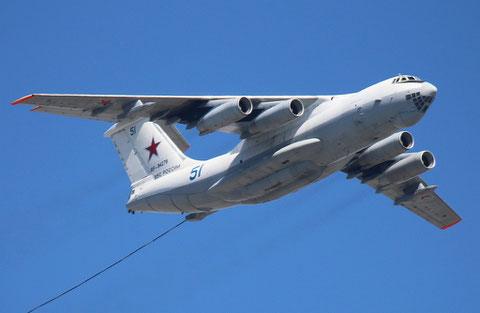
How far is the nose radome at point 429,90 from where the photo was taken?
1421cm

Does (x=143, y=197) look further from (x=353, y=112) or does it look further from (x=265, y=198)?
(x=353, y=112)

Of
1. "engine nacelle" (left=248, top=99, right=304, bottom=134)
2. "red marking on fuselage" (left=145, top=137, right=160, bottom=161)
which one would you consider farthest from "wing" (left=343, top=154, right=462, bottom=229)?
"red marking on fuselage" (left=145, top=137, right=160, bottom=161)

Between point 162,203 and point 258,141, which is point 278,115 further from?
point 162,203

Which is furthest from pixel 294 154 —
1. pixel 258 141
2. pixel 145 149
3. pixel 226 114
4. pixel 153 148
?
pixel 145 149

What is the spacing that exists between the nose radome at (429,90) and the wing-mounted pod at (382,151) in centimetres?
159

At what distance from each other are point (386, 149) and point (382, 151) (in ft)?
0.47

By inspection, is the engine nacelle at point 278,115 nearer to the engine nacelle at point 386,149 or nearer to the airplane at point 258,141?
the airplane at point 258,141

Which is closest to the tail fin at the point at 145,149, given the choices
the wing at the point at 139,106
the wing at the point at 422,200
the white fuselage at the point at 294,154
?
the white fuselage at the point at 294,154

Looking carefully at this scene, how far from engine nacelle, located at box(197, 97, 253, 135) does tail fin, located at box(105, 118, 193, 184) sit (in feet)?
7.61

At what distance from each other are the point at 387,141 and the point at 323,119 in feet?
6.12

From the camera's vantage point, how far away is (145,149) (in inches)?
704

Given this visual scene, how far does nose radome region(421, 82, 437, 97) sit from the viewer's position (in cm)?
1421

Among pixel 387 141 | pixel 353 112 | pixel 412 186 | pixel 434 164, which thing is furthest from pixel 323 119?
pixel 412 186

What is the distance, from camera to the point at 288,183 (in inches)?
608
